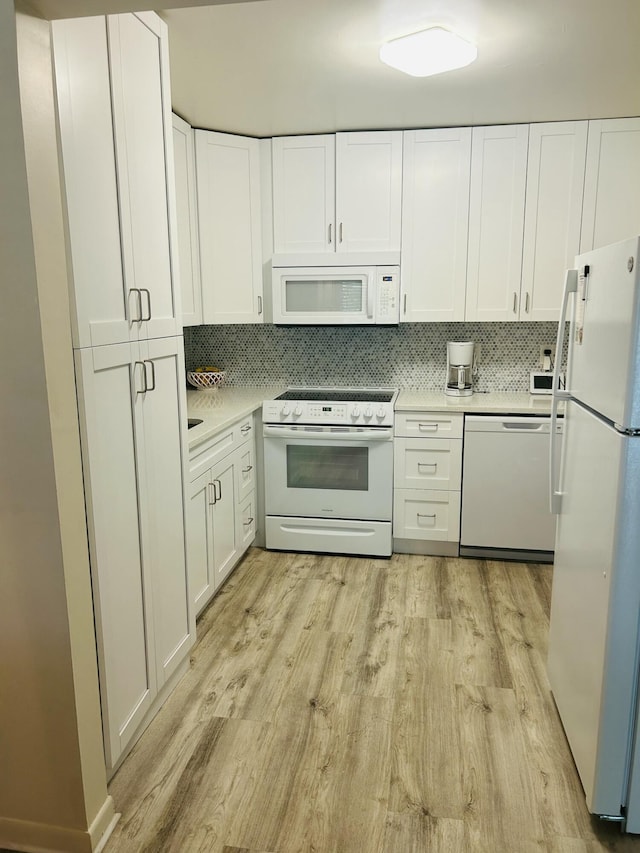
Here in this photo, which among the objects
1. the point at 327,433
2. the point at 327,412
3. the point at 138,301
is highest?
the point at 138,301

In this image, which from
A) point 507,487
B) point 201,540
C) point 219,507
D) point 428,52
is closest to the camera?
point 428,52

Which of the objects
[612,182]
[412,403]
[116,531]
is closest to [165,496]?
[116,531]

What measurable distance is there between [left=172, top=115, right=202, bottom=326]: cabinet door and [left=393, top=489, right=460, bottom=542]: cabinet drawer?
5.21ft

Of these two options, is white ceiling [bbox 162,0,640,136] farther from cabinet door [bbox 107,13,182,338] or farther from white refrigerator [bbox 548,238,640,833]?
white refrigerator [bbox 548,238,640,833]

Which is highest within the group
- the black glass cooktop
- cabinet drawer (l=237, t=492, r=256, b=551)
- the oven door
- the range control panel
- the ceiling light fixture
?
the ceiling light fixture

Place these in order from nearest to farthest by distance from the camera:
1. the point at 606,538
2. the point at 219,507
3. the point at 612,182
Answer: the point at 606,538 < the point at 219,507 < the point at 612,182

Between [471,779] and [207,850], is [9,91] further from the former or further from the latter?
[471,779]

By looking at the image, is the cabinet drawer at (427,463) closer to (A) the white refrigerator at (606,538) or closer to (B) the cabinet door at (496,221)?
(B) the cabinet door at (496,221)

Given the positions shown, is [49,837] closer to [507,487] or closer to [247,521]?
[247,521]

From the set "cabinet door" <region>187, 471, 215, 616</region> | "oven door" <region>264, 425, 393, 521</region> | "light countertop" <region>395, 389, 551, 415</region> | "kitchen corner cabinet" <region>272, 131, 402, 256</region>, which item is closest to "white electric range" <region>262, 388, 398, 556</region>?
"oven door" <region>264, 425, 393, 521</region>

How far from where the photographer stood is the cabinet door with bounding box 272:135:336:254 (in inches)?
142

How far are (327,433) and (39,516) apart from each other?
2182mm

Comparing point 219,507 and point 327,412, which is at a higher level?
point 327,412

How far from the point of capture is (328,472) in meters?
3.64
